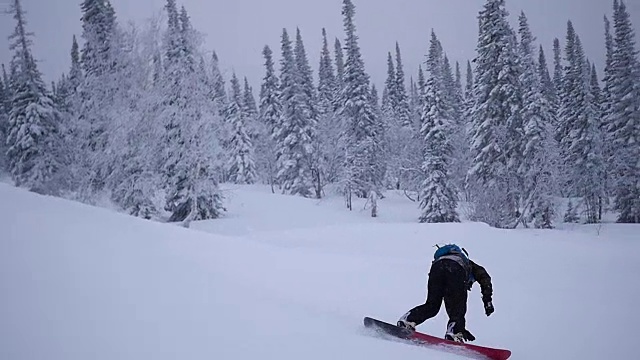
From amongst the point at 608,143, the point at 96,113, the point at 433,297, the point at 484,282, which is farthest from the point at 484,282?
the point at 608,143

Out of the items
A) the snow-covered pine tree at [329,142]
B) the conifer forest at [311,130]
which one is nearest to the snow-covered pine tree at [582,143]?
the conifer forest at [311,130]

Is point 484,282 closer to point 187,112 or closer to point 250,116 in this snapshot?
point 187,112

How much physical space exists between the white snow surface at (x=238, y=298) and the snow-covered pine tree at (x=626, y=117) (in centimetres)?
2441

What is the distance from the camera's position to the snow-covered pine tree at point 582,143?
36.7m

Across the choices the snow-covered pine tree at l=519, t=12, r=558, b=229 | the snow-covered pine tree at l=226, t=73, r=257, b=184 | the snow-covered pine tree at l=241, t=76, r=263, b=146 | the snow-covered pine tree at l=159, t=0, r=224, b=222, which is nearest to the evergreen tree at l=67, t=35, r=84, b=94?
the snow-covered pine tree at l=159, t=0, r=224, b=222

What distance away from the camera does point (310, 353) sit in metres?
3.97

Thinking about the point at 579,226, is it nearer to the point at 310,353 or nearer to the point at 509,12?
the point at 509,12

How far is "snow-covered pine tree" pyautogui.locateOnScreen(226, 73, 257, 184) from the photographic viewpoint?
5281 cm

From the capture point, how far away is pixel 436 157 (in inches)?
1379

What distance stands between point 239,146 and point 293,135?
12.9 metres

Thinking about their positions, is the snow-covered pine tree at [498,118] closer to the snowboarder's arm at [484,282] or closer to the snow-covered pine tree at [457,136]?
Result: the snow-covered pine tree at [457,136]

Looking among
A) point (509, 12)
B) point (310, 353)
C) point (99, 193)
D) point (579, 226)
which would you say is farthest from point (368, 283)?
point (579, 226)

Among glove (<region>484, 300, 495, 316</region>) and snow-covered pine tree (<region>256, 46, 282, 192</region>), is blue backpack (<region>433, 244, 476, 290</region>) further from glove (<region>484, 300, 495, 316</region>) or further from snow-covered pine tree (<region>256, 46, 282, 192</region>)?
snow-covered pine tree (<region>256, 46, 282, 192</region>)

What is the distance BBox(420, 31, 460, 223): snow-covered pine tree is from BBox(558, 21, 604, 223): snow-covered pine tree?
429 inches
